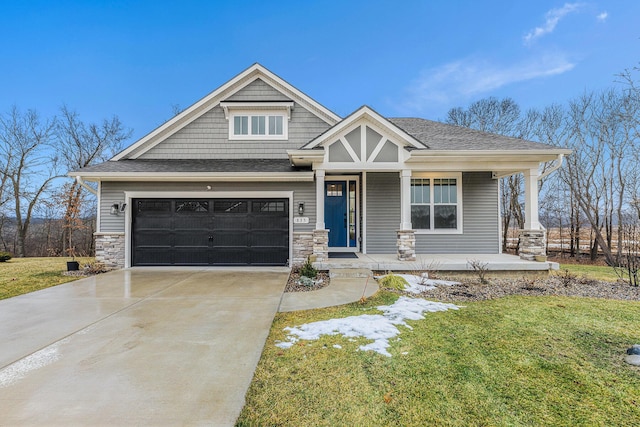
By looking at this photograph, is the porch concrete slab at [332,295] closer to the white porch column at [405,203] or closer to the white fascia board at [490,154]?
the white porch column at [405,203]

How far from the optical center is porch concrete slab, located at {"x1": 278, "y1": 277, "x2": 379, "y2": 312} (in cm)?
500

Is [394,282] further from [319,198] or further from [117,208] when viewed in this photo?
[117,208]

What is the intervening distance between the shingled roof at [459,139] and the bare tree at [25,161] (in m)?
21.4

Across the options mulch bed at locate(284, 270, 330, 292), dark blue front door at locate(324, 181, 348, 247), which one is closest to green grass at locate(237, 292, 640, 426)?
mulch bed at locate(284, 270, 330, 292)

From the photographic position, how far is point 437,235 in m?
9.48

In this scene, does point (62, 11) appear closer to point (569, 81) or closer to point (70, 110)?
point (70, 110)

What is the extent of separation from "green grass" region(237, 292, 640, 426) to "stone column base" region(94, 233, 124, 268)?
284 inches

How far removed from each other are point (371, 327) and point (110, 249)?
339 inches

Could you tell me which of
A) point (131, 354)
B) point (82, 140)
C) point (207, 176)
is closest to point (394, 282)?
point (131, 354)

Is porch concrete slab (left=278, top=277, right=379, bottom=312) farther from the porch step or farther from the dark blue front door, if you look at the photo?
the dark blue front door

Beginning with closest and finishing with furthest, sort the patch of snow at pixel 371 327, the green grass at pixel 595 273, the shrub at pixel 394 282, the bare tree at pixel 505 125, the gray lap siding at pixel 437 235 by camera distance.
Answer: the patch of snow at pixel 371 327 < the shrub at pixel 394 282 < the green grass at pixel 595 273 < the gray lap siding at pixel 437 235 < the bare tree at pixel 505 125

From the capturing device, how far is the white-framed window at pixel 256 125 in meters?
9.89

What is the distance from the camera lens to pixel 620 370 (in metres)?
2.78

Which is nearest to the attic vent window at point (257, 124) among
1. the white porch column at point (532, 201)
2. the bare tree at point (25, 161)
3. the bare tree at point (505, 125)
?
the white porch column at point (532, 201)
